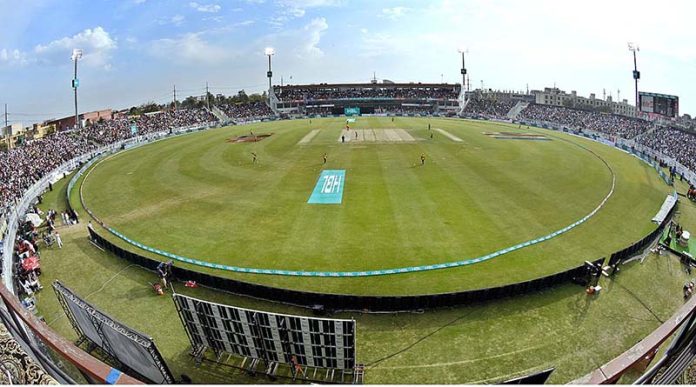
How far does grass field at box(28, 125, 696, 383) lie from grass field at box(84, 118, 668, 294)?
2082 millimetres

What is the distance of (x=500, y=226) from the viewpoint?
2684 cm

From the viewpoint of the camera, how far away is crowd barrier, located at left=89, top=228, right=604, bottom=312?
59.6 feet

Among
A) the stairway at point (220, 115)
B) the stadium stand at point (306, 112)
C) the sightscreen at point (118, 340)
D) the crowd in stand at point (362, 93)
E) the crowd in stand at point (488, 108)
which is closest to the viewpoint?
the sightscreen at point (118, 340)

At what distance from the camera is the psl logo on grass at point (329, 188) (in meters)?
32.2

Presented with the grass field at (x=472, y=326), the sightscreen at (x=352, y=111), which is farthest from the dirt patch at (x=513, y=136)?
the sightscreen at (x=352, y=111)

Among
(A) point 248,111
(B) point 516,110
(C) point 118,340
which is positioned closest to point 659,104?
(B) point 516,110

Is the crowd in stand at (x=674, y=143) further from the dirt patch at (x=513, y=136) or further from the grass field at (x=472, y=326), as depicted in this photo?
the grass field at (x=472, y=326)

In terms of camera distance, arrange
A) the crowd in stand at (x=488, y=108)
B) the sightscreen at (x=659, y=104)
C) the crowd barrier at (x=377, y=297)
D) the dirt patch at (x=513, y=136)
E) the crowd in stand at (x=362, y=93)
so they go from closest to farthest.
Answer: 1. the crowd barrier at (x=377, y=297)
2. the dirt patch at (x=513, y=136)
3. the sightscreen at (x=659, y=104)
4. the crowd in stand at (x=488, y=108)
5. the crowd in stand at (x=362, y=93)

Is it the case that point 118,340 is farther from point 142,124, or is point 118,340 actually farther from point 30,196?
point 142,124

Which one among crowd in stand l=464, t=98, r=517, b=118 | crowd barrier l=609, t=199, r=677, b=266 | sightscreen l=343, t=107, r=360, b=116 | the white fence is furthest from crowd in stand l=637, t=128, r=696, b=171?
sightscreen l=343, t=107, r=360, b=116

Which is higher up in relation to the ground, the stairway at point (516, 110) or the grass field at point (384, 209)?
the stairway at point (516, 110)

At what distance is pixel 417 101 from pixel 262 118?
47964 mm

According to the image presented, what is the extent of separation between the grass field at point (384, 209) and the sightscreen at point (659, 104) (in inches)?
1126

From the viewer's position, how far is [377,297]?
59.4ft
